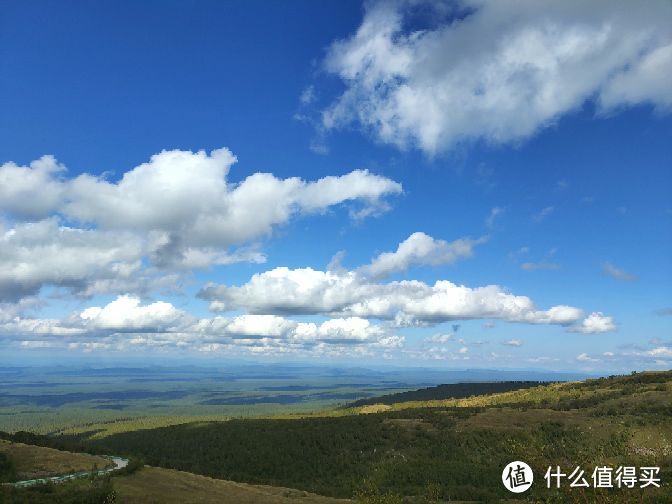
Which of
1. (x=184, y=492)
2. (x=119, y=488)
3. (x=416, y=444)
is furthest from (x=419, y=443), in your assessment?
(x=119, y=488)

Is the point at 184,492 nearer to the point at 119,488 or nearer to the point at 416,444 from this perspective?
the point at 119,488

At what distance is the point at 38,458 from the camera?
6200cm

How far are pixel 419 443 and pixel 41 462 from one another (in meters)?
85.6

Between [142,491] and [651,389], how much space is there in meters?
151

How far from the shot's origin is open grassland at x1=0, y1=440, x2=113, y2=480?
56672 mm

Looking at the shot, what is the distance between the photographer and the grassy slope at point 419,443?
9481cm

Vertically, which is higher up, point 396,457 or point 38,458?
point 38,458

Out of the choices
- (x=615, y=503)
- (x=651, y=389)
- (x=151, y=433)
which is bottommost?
(x=151, y=433)

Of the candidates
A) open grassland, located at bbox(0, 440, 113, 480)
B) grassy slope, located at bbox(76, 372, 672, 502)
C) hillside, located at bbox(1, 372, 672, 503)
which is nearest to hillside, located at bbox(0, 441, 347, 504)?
open grassland, located at bbox(0, 440, 113, 480)

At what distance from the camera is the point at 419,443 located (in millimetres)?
119875

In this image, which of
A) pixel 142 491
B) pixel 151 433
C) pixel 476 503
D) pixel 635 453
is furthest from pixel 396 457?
pixel 151 433

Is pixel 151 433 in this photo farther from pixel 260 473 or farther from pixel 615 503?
pixel 615 503

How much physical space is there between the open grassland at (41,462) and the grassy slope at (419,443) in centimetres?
1978

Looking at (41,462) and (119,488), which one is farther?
(41,462)
